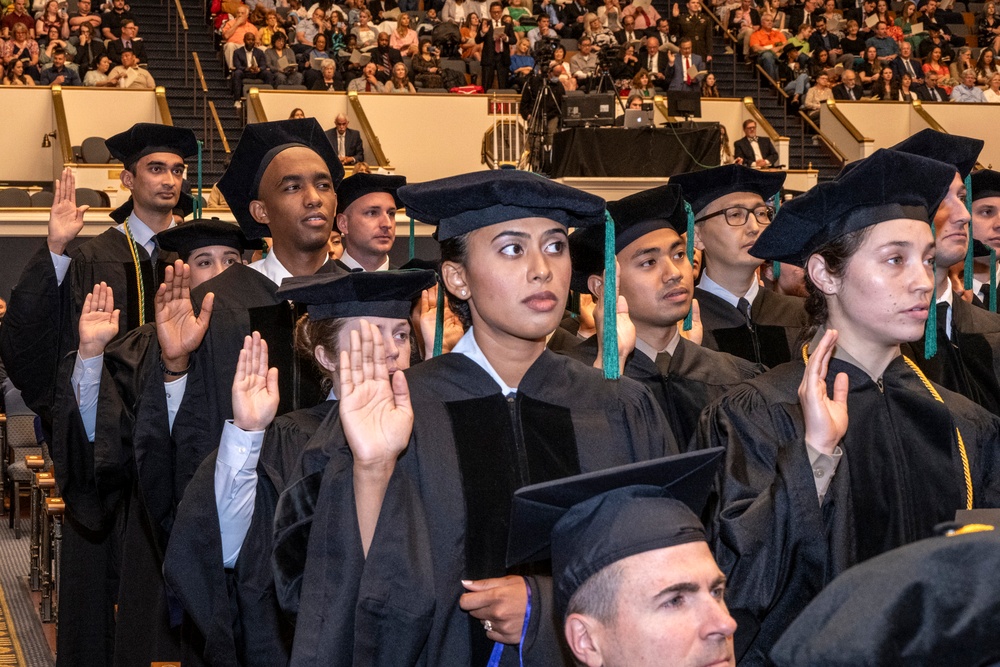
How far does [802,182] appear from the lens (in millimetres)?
16031

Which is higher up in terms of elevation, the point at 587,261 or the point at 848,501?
the point at 587,261

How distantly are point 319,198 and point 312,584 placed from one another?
90.4 inches

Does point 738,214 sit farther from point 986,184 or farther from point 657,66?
point 657,66

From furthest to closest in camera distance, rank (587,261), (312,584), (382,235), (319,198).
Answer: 1. (382,235)
2. (319,198)
3. (587,261)
4. (312,584)

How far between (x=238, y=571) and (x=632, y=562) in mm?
1497

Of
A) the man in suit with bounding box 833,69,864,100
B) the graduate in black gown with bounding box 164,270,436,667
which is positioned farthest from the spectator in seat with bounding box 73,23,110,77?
the graduate in black gown with bounding box 164,270,436,667

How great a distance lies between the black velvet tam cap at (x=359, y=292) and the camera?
3494mm

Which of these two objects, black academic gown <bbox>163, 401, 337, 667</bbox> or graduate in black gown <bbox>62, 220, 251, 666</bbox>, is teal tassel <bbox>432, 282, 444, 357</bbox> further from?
graduate in black gown <bbox>62, 220, 251, 666</bbox>

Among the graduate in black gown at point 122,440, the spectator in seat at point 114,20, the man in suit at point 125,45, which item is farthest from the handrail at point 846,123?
the graduate in black gown at point 122,440

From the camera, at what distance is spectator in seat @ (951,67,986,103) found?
59.7ft

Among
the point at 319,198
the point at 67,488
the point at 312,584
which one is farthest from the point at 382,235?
the point at 312,584

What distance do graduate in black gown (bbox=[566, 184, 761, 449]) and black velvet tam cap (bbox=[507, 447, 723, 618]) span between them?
1408mm

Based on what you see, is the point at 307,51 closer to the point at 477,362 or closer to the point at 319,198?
the point at 319,198

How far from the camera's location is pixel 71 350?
5.57m
